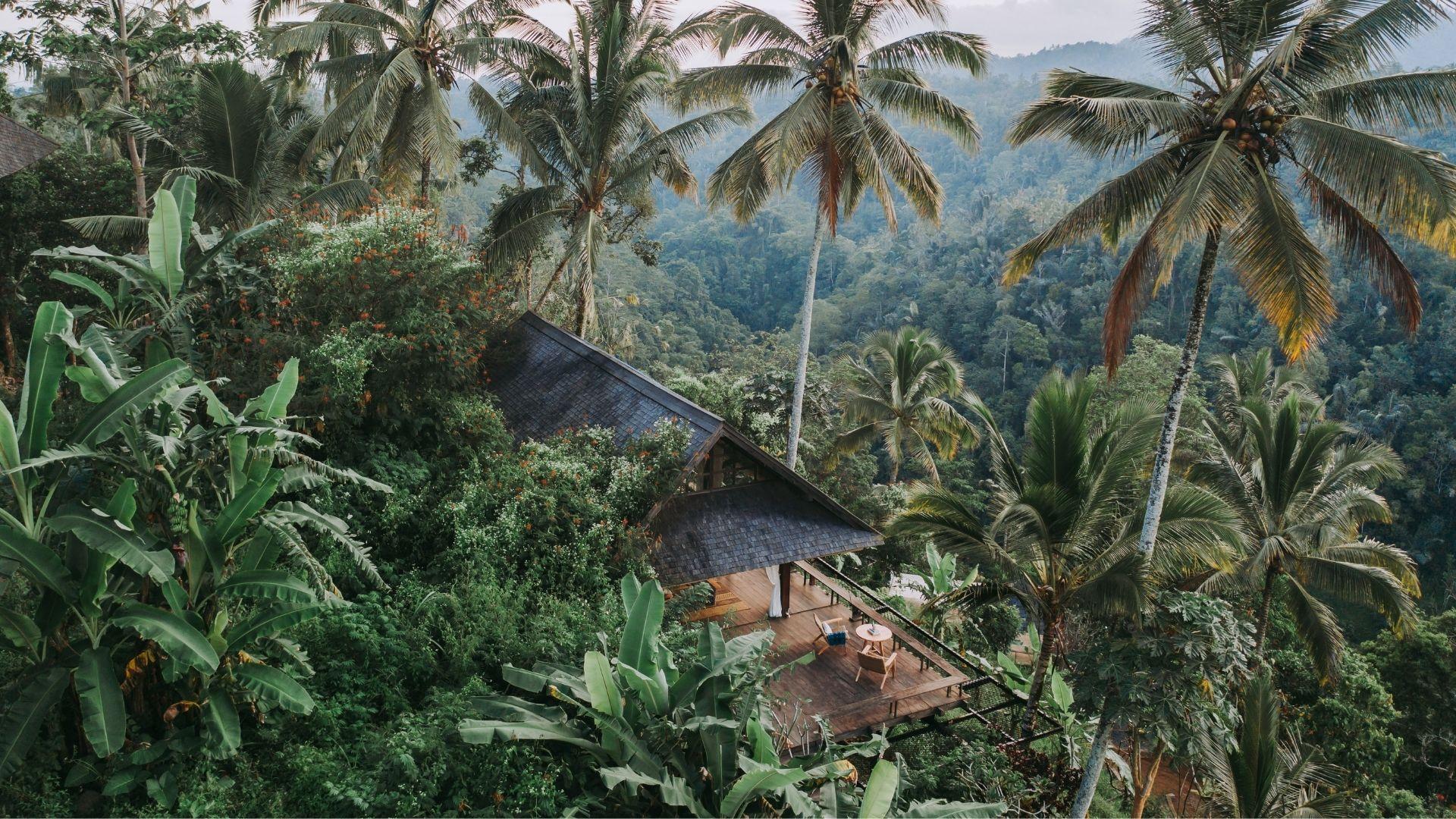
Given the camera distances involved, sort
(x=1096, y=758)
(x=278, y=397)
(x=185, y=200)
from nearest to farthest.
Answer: (x=278, y=397), (x=185, y=200), (x=1096, y=758)

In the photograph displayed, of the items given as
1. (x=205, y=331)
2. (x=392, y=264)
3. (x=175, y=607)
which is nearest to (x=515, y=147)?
(x=392, y=264)

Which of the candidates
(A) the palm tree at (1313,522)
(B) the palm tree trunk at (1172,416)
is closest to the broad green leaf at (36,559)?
(B) the palm tree trunk at (1172,416)

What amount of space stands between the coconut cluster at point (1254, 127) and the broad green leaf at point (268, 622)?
30.5 feet

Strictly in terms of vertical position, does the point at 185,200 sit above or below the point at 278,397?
above

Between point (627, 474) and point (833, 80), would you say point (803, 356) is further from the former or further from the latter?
point (627, 474)

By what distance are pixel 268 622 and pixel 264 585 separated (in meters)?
0.50

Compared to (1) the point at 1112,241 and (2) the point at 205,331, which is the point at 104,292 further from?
(1) the point at 1112,241

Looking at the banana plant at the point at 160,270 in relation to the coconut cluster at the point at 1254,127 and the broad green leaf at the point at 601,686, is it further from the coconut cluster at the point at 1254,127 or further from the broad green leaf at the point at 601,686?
the coconut cluster at the point at 1254,127

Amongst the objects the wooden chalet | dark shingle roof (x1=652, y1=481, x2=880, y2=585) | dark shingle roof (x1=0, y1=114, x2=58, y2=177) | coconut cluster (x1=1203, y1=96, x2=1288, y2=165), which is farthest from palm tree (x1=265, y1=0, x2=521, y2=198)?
coconut cluster (x1=1203, y1=96, x2=1288, y2=165)

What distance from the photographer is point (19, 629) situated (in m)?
5.42

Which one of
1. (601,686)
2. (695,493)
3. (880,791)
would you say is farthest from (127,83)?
(880,791)

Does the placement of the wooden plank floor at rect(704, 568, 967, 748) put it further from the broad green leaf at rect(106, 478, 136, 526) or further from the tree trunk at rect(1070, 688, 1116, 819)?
the broad green leaf at rect(106, 478, 136, 526)

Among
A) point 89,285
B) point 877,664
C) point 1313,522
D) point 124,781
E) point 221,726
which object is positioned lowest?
point 877,664

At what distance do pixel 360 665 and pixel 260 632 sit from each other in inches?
56.3
